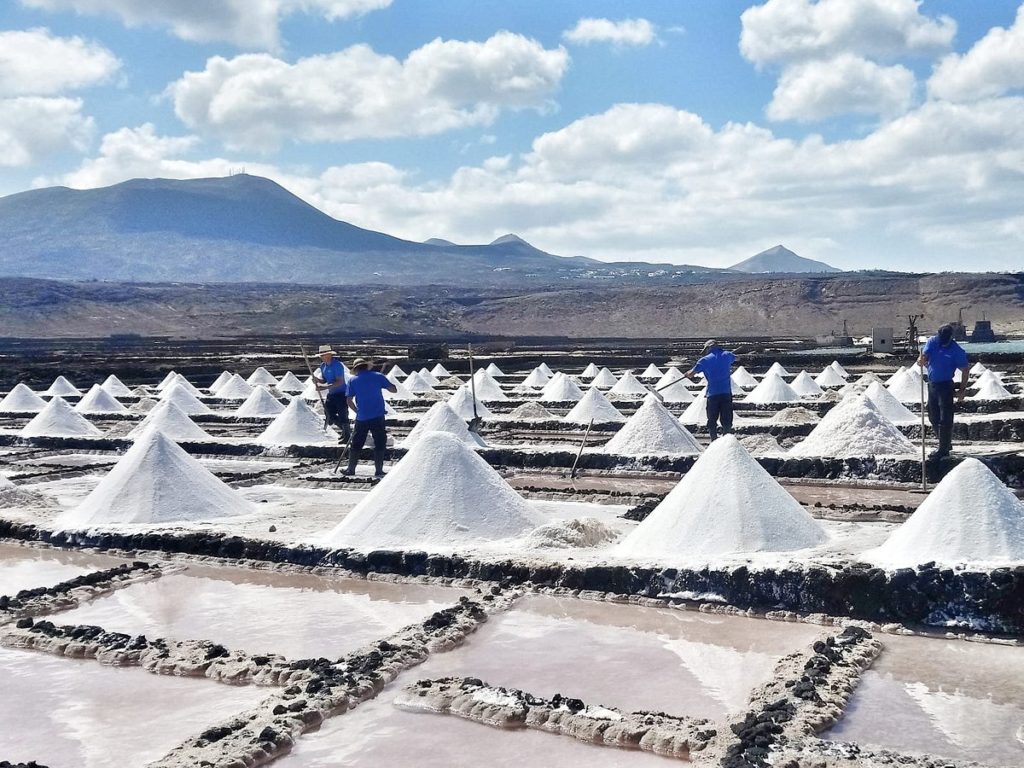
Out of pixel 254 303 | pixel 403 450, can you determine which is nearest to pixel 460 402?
pixel 403 450

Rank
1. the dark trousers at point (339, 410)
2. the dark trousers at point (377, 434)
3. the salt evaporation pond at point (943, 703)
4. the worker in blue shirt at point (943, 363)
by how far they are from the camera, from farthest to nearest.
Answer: the dark trousers at point (339, 410) < the dark trousers at point (377, 434) < the worker in blue shirt at point (943, 363) < the salt evaporation pond at point (943, 703)

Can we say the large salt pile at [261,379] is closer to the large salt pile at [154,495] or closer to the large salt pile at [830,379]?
the large salt pile at [830,379]

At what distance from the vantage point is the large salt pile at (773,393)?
16.7 meters

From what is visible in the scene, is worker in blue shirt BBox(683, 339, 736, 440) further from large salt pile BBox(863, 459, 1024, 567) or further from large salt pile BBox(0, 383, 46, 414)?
large salt pile BBox(0, 383, 46, 414)

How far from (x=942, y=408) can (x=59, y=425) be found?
11520 mm

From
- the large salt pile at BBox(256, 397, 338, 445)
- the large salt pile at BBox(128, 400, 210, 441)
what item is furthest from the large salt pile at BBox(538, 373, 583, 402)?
the large salt pile at BBox(128, 400, 210, 441)

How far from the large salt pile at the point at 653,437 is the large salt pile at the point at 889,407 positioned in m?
3.09

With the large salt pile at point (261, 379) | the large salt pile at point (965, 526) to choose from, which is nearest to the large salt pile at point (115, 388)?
the large salt pile at point (261, 379)

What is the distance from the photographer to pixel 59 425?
14.4 m

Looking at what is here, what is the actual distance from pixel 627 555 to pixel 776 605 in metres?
0.99

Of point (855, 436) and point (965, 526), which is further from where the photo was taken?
point (855, 436)

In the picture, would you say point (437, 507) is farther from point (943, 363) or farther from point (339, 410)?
point (339, 410)

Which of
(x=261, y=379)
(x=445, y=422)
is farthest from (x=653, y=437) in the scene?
(x=261, y=379)

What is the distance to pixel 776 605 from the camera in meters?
5.25
